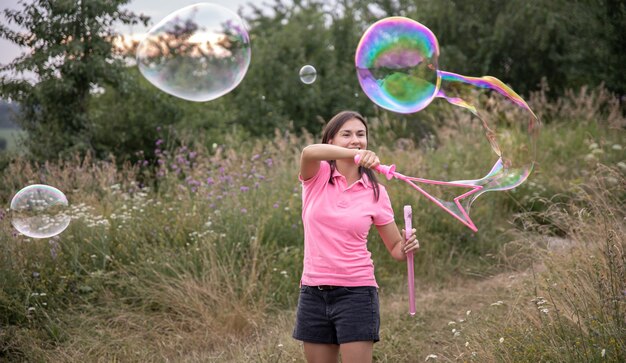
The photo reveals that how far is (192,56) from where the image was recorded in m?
4.92

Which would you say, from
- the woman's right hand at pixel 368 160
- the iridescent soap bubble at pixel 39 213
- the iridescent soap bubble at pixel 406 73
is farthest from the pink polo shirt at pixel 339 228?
the iridescent soap bubble at pixel 39 213

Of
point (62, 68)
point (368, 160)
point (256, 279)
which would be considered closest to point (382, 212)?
point (368, 160)

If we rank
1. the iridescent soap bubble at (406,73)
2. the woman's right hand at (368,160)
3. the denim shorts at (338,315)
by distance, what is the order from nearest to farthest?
the woman's right hand at (368,160) → the denim shorts at (338,315) → the iridescent soap bubble at (406,73)

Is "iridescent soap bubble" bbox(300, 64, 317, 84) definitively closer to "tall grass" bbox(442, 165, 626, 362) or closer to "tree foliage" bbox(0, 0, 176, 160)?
"tall grass" bbox(442, 165, 626, 362)

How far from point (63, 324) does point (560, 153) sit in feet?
20.7

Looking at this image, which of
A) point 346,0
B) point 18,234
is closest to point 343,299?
point 18,234

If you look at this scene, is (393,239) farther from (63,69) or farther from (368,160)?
(63,69)

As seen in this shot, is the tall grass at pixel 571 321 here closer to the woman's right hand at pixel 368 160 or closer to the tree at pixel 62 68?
the woman's right hand at pixel 368 160

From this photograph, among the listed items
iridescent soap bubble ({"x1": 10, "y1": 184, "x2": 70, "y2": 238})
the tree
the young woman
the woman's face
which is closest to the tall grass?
the young woman

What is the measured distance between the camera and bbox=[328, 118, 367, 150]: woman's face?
3.17 metres

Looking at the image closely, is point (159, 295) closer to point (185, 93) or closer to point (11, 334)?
→ point (11, 334)

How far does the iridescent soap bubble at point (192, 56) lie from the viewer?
15.9 feet

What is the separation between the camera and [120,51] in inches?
436

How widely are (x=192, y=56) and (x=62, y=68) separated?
6.39m
